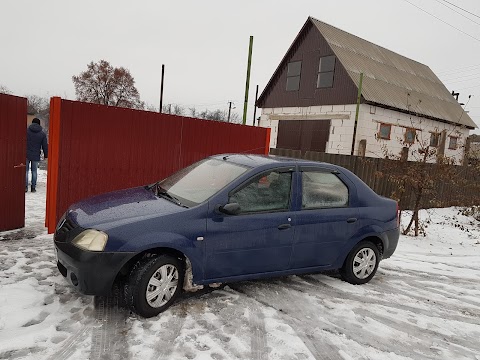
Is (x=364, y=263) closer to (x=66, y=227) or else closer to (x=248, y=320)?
(x=248, y=320)

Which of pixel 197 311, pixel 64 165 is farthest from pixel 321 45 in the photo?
pixel 197 311

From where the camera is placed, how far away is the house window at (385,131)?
19094 millimetres

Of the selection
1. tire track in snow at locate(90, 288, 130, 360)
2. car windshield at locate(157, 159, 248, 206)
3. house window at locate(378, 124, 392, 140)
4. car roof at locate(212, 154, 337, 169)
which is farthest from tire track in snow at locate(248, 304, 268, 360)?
house window at locate(378, 124, 392, 140)

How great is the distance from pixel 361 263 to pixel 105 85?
51573 mm

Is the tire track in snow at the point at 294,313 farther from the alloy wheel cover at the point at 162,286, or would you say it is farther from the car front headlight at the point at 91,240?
the car front headlight at the point at 91,240

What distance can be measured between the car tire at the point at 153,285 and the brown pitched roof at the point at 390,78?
644 inches

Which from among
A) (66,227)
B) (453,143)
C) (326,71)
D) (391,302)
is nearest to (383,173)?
(391,302)

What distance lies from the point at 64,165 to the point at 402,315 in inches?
215

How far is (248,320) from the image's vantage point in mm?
3598

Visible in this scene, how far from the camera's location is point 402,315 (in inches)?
160

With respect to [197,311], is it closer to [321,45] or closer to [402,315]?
[402,315]

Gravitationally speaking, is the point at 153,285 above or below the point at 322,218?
below

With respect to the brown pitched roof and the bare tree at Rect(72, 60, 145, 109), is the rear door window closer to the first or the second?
the brown pitched roof

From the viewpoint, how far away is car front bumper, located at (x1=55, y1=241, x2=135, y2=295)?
3211 millimetres
